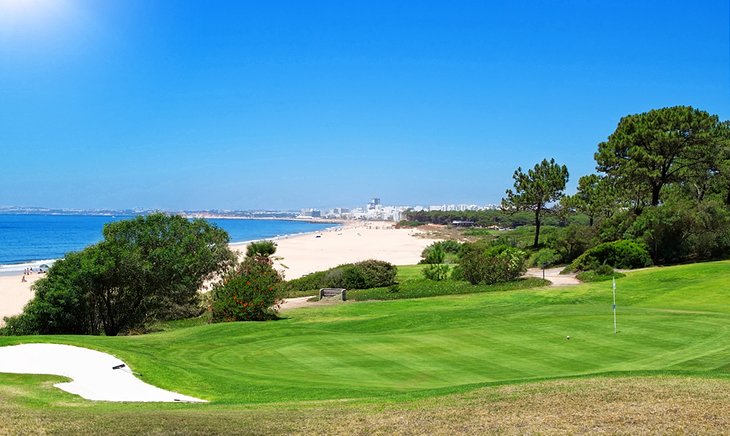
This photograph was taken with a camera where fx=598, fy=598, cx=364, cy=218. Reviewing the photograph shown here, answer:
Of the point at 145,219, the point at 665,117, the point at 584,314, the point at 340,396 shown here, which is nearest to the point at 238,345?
the point at 340,396

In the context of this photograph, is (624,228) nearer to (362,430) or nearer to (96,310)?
(96,310)

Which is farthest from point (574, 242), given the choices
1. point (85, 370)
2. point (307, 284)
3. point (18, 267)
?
point (18, 267)

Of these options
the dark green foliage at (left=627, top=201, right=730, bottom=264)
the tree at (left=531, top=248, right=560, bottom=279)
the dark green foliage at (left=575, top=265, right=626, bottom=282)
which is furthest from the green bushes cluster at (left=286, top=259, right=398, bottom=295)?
the dark green foliage at (left=627, top=201, right=730, bottom=264)

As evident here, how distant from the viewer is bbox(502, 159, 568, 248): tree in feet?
212

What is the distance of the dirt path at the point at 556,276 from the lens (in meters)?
41.8

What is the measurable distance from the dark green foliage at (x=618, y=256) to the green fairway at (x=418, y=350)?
13.6 metres

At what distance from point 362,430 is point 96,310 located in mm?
25905

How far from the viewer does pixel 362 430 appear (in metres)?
10.1

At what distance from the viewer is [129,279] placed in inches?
1228

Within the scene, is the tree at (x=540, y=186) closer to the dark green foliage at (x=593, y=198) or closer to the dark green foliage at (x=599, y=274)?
Result: the dark green foliage at (x=593, y=198)

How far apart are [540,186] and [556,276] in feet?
67.1

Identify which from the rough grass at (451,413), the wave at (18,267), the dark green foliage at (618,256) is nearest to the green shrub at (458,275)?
the dark green foliage at (618,256)

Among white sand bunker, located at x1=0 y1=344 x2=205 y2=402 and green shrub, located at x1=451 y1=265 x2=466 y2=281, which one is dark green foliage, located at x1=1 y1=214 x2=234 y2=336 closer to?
white sand bunker, located at x1=0 y1=344 x2=205 y2=402

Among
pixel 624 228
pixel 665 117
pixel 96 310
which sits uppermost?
pixel 665 117
